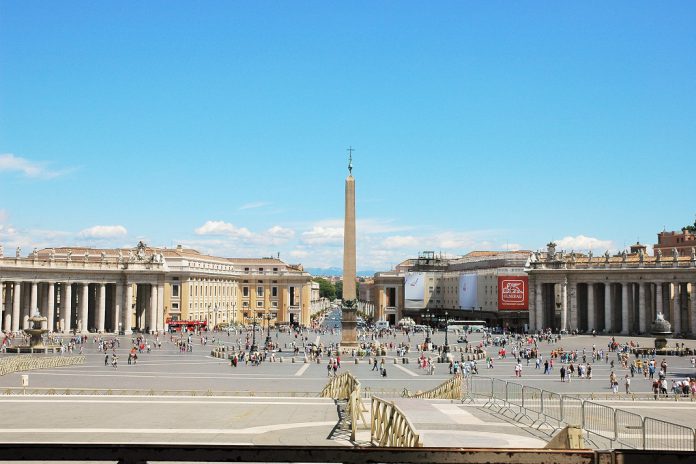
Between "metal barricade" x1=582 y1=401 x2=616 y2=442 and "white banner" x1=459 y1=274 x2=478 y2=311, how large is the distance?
99.8m

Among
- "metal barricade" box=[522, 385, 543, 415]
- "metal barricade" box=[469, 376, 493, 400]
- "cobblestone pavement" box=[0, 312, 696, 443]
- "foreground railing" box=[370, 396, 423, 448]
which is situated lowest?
"cobblestone pavement" box=[0, 312, 696, 443]

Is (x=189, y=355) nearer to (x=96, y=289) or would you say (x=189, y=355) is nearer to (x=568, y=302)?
(x=96, y=289)

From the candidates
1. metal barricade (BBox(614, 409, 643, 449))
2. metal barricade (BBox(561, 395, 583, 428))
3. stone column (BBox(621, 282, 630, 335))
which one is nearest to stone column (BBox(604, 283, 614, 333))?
stone column (BBox(621, 282, 630, 335))

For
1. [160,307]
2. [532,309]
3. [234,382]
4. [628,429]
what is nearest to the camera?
[628,429]

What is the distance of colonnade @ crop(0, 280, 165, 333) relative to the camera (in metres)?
83.0

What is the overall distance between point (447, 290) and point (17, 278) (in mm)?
75524

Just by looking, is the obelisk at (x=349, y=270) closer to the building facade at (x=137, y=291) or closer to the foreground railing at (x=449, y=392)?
the building facade at (x=137, y=291)

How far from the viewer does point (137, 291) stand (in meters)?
97.0

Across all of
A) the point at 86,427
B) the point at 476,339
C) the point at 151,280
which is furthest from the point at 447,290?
the point at 86,427

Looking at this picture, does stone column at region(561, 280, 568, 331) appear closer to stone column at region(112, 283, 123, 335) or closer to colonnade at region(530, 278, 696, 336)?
colonnade at region(530, 278, 696, 336)

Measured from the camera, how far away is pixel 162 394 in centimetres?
3145

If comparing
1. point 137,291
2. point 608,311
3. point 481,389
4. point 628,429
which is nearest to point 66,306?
point 137,291

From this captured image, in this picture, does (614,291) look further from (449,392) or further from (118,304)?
(449,392)

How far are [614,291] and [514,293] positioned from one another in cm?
1342
